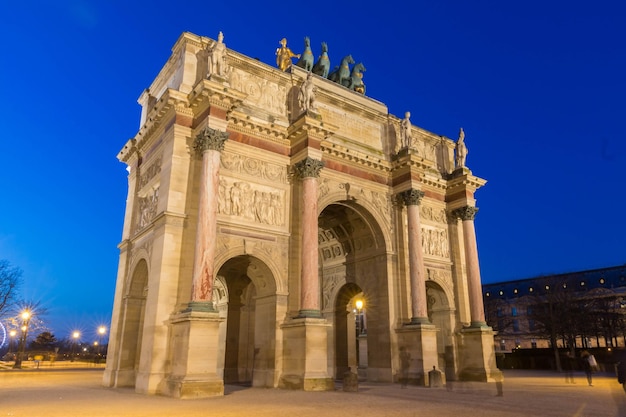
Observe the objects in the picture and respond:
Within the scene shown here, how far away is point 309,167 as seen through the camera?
76.1 feet

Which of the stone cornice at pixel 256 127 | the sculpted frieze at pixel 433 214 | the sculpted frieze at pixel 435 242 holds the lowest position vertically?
the sculpted frieze at pixel 435 242

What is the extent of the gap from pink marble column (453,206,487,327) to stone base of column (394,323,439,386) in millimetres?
Result: 4672

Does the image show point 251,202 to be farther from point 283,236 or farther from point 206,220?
point 206,220

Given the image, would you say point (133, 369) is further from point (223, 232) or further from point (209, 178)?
point (209, 178)

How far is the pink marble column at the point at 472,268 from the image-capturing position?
28250mm

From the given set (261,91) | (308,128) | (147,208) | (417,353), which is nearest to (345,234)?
(417,353)

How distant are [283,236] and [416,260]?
320 inches

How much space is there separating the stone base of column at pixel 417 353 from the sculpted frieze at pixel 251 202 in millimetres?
9008

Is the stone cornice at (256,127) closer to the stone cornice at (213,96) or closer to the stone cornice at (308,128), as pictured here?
the stone cornice at (308,128)

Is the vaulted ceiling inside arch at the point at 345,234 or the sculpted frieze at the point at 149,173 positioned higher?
the sculpted frieze at the point at 149,173

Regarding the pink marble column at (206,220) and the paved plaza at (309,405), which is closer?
the paved plaza at (309,405)

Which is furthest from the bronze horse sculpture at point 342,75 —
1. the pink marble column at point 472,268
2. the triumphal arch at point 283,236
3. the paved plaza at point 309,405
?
the paved plaza at point 309,405

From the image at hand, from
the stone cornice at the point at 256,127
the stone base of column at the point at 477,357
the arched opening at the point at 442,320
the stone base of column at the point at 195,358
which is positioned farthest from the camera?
the arched opening at the point at 442,320

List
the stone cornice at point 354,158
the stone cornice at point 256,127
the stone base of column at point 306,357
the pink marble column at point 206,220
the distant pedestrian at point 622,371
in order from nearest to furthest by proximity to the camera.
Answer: the distant pedestrian at point 622,371 → the pink marble column at point 206,220 → the stone base of column at point 306,357 → the stone cornice at point 256,127 → the stone cornice at point 354,158
